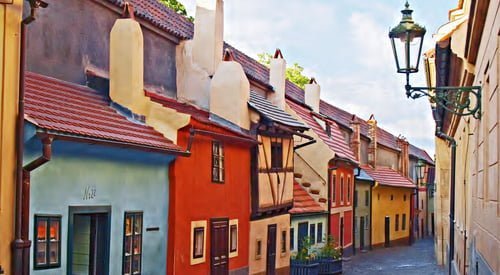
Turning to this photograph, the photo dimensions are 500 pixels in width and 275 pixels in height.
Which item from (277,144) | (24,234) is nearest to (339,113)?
(277,144)

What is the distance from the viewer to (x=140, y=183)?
14922mm

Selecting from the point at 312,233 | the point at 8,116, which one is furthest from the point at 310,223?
the point at 8,116

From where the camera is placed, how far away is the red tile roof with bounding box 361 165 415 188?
44.8 meters

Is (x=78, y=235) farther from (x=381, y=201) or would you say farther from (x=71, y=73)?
(x=381, y=201)

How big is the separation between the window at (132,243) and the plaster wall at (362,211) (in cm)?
2666

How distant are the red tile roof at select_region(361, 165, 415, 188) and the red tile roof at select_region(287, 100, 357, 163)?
7.92 m

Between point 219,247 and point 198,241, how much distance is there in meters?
1.26

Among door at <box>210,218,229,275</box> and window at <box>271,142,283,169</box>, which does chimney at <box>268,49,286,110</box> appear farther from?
Answer: door at <box>210,218,229,275</box>

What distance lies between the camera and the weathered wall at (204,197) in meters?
16.1

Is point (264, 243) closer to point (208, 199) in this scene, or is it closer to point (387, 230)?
point (208, 199)

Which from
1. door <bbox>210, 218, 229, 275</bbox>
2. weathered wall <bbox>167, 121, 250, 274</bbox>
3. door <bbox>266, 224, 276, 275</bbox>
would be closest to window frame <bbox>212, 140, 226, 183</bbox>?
weathered wall <bbox>167, 121, 250, 274</bbox>

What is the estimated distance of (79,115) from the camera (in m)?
13.5

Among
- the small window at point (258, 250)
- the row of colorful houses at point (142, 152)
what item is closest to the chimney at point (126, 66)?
the row of colorful houses at point (142, 152)

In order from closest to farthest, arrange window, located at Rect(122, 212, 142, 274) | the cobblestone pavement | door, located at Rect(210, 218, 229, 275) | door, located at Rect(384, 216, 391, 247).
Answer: window, located at Rect(122, 212, 142, 274) < door, located at Rect(210, 218, 229, 275) < the cobblestone pavement < door, located at Rect(384, 216, 391, 247)
